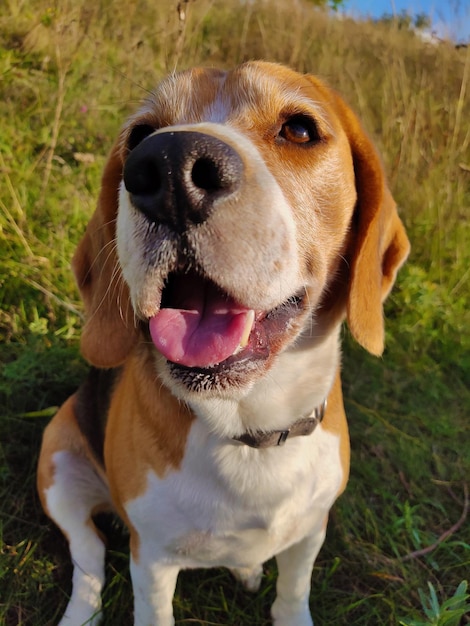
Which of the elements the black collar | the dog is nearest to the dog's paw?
the dog

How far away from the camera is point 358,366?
371 centimetres

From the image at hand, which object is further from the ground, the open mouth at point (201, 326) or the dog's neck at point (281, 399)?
the open mouth at point (201, 326)

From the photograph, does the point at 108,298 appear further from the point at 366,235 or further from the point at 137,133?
the point at 366,235

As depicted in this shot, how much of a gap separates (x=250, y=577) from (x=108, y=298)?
137 centimetres

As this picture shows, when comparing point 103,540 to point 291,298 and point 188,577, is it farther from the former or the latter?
point 291,298

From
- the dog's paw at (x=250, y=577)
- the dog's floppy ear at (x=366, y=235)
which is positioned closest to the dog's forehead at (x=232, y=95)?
the dog's floppy ear at (x=366, y=235)

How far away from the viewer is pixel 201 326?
152 cm

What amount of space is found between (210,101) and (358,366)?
229 centimetres

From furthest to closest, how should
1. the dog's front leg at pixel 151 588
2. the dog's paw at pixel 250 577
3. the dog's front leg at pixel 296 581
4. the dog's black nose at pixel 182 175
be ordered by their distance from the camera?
the dog's paw at pixel 250 577 → the dog's front leg at pixel 296 581 → the dog's front leg at pixel 151 588 → the dog's black nose at pixel 182 175

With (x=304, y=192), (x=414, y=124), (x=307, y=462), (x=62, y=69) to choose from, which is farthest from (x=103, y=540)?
(x=414, y=124)

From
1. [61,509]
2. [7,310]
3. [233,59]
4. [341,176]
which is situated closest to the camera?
[341,176]

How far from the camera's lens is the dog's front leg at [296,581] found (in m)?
2.23

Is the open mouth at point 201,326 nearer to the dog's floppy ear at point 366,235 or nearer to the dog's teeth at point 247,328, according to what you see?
the dog's teeth at point 247,328

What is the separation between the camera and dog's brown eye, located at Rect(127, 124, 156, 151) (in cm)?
188
